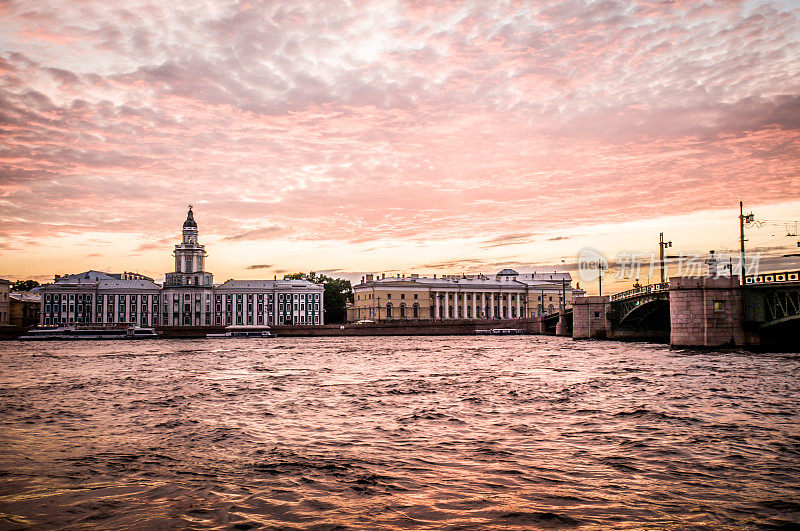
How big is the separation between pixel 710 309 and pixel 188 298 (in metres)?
87.0

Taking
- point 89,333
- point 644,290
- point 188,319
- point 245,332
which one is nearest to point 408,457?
point 644,290

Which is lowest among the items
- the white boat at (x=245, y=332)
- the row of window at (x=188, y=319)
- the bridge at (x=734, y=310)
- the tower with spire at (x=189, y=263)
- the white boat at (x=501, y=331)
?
the white boat at (x=501, y=331)

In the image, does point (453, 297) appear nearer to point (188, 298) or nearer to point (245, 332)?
point (188, 298)

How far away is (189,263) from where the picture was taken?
106 metres

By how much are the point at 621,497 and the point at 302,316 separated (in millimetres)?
100429

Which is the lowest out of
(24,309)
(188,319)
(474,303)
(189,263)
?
(188,319)

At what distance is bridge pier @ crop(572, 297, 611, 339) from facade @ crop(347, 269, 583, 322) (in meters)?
48.6

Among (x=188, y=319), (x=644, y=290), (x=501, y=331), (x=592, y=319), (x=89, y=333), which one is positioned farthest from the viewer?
(x=188, y=319)

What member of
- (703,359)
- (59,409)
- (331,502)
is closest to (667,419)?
(331,502)

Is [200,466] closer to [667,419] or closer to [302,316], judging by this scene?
[667,419]

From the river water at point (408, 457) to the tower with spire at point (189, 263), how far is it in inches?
3460

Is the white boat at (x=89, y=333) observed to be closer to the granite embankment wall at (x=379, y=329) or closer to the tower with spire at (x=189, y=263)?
the granite embankment wall at (x=379, y=329)

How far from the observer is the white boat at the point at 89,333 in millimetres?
69875

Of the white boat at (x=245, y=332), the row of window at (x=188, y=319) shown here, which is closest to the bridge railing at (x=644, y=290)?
the white boat at (x=245, y=332)
